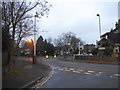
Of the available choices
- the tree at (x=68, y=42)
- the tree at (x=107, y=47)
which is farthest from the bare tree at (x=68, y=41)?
the tree at (x=107, y=47)

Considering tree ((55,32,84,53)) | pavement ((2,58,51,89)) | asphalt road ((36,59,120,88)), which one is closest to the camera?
pavement ((2,58,51,89))

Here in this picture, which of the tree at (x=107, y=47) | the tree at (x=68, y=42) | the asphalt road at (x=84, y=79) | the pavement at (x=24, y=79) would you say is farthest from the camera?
the tree at (x=68, y=42)

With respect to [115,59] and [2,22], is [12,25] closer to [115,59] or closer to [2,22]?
[2,22]

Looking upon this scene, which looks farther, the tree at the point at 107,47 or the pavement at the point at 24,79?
the tree at the point at 107,47

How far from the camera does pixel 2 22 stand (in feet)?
54.5

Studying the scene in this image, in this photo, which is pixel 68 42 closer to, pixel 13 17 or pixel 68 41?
pixel 68 41

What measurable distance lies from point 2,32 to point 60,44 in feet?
309

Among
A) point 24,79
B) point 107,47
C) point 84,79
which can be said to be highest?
point 107,47

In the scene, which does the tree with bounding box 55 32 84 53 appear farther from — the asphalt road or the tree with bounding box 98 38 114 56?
the asphalt road

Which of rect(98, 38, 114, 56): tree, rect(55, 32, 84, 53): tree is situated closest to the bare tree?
rect(55, 32, 84, 53): tree

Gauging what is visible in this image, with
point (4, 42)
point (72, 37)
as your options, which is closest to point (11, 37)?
Result: point (4, 42)

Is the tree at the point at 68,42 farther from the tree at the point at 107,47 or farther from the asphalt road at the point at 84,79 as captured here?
the asphalt road at the point at 84,79

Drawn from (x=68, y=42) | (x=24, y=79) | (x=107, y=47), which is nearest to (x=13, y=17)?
(x=24, y=79)

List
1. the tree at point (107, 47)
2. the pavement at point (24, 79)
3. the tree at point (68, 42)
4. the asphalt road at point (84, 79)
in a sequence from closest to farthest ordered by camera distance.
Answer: the pavement at point (24, 79) < the asphalt road at point (84, 79) < the tree at point (107, 47) < the tree at point (68, 42)
